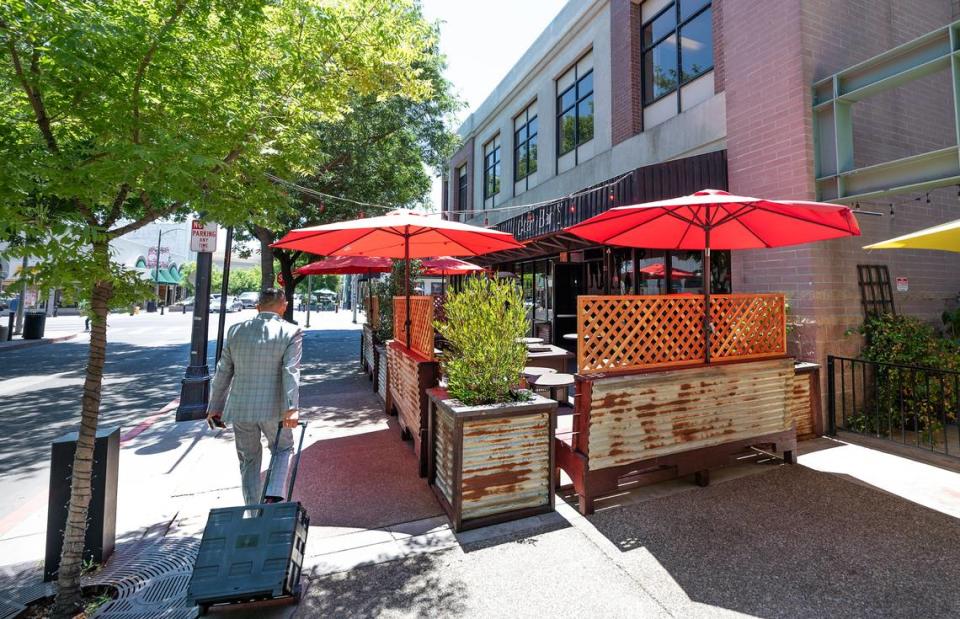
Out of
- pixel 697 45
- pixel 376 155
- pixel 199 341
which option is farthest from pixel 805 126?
pixel 376 155

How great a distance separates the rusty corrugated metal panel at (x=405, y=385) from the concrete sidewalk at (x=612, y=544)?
0.55 metres

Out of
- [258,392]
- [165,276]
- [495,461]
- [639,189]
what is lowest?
[495,461]

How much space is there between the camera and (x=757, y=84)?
7000mm

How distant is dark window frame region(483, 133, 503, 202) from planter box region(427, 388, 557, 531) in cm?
1652

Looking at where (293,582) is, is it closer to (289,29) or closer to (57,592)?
(57,592)

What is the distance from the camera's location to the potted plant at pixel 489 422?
3.61m

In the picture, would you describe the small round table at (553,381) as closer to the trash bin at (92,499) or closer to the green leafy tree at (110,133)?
the green leafy tree at (110,133)

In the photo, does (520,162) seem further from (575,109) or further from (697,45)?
(697,45)

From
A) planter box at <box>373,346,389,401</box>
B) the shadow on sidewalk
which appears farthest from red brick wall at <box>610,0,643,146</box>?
the shadow on sidewalk

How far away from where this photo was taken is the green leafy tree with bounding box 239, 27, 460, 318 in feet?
48.6

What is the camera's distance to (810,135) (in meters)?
6.31

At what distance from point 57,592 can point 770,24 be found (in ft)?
33.2

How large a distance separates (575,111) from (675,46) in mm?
4055

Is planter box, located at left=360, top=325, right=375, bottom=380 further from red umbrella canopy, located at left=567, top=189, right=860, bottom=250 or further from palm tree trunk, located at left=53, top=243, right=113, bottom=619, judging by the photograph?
palm tree trunk, located at left=53, top=243, right=113, bottom=619
